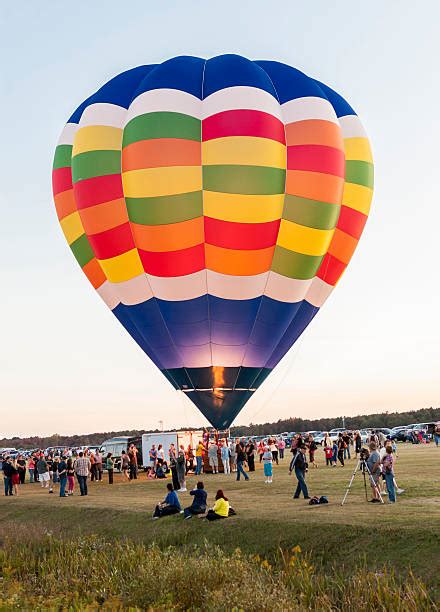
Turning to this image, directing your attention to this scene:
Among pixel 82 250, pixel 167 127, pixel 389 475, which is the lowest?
pixel 389 475

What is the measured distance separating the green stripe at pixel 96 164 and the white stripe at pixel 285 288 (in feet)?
20.8

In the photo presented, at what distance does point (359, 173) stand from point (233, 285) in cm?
683

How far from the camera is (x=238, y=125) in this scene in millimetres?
22266

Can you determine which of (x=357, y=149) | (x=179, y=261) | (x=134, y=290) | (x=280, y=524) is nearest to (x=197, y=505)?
(x=280, y=524)

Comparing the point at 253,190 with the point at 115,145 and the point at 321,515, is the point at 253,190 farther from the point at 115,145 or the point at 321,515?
the point at 321,515

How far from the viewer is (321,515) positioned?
15.0 meters

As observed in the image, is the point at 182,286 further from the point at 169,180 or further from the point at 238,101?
the point at 238,101

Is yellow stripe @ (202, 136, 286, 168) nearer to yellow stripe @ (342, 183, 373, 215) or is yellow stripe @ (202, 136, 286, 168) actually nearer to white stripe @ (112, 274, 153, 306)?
yellow stripe @ (342, 183, 373, 215)

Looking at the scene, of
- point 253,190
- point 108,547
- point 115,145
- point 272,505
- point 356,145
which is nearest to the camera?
point 108,547

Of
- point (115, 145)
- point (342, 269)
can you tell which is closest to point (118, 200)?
point (115, 145)

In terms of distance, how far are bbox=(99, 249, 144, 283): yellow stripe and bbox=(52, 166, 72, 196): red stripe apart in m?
4.00

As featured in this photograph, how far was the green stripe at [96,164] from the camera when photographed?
23406mm

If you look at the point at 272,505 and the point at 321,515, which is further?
the point at 272,505

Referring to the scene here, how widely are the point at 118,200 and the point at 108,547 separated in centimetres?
1167
